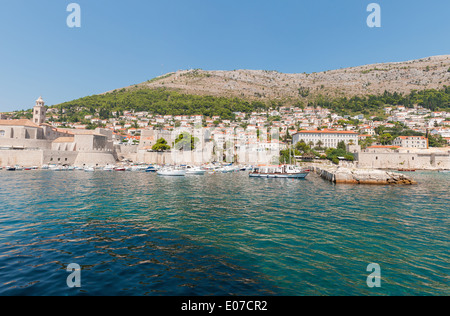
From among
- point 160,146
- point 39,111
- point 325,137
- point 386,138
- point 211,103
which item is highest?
point 211,103

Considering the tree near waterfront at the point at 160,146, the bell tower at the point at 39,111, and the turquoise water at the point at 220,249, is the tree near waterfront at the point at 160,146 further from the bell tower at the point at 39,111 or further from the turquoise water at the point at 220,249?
the turquoise water at the point at 220,249

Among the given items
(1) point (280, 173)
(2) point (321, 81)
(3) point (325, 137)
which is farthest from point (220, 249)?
(2) point (321, 81)

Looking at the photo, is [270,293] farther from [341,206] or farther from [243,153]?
[243,153]

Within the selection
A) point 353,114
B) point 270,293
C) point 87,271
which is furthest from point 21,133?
point 353,114

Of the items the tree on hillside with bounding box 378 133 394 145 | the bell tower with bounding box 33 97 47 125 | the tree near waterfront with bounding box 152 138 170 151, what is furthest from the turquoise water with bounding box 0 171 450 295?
the tree on hillside with bounding box 378 133 394 145

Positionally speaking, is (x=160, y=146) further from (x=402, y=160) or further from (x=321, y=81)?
(x=321, y=81)
